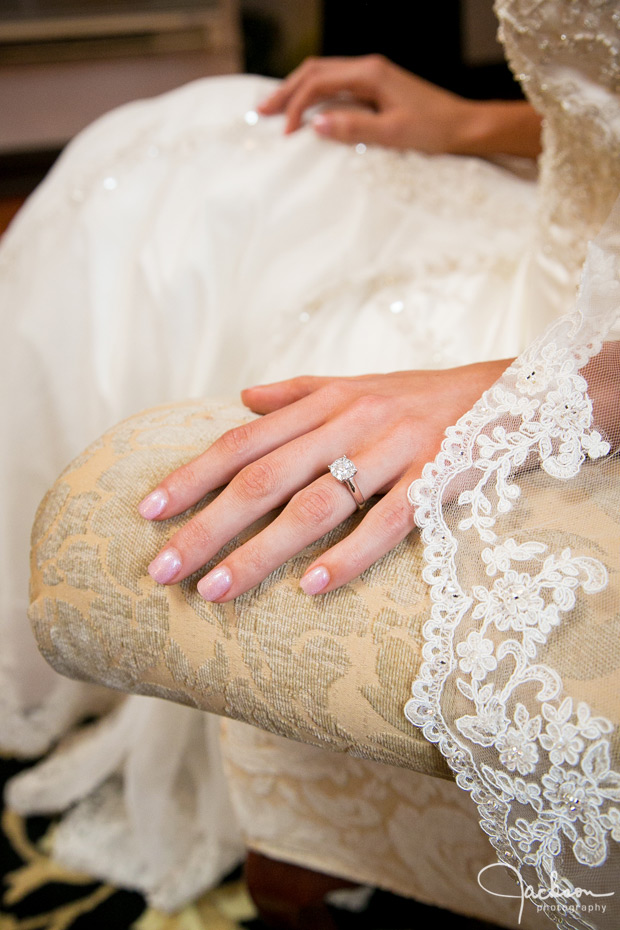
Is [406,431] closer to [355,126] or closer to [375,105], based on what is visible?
[355,126]

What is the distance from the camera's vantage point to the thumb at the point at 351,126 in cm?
88

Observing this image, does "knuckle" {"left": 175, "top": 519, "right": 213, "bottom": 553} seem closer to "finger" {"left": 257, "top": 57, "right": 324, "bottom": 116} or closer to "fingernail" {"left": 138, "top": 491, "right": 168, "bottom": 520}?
"fingernail" {"left": 138, "top": 491, "right": 168, "bottom": 520}

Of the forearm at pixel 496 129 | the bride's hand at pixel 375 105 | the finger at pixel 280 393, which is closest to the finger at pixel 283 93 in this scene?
the bride's hand at pixel 375 105

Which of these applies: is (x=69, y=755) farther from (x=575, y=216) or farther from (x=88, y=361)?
(x=575, y=216)

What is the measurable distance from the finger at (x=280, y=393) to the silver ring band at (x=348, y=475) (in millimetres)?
91

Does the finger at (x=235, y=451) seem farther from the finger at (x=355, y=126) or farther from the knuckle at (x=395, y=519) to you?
the finger at (x=355, y=126)

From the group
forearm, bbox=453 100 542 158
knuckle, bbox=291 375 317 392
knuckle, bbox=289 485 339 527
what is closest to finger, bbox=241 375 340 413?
knuckle, bbox=291 375 317 392

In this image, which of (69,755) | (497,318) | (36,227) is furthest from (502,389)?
(69,755)

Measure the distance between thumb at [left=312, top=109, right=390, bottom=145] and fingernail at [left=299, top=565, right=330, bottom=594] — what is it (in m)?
0.70

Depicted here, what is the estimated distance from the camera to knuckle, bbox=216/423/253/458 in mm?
437

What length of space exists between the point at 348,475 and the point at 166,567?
4.8 inches

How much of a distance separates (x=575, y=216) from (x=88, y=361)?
57cm

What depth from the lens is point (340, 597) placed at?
379 millimetres

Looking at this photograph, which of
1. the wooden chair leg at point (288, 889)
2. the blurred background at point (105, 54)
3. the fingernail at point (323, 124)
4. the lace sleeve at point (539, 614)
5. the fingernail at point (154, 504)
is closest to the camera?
the lace sleeve at point (539, 614)
